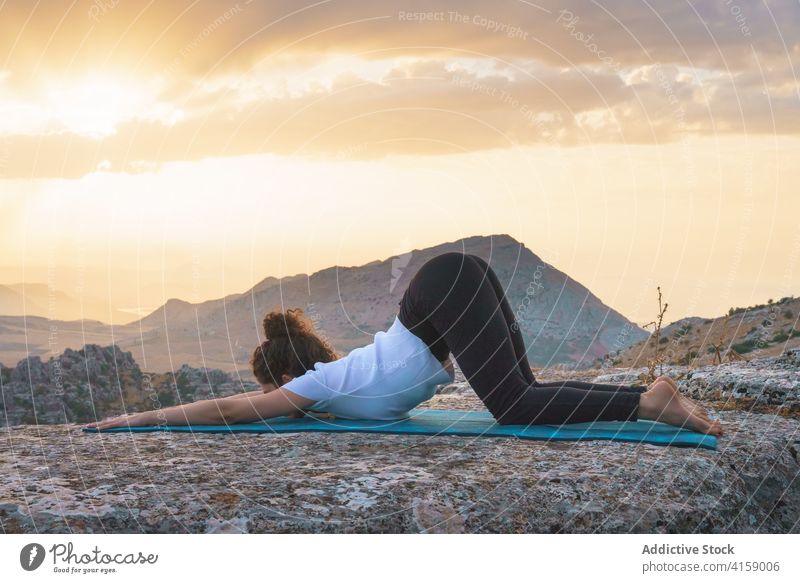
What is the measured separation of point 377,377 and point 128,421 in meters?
1.89

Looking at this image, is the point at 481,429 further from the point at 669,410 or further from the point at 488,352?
the point at 669,410

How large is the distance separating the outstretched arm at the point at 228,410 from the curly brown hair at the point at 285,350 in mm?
253

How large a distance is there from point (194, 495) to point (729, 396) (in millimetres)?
5257

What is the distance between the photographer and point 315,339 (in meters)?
6.71

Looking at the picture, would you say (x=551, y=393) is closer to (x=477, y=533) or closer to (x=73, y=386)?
(x=477, y=533)

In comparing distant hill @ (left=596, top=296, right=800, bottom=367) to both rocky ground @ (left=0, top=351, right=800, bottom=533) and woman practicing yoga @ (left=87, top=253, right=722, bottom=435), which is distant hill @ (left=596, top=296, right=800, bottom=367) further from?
rocky ground @ (left=0, top=351, right=800, bottom=533)

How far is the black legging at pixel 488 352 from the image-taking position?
6.22m

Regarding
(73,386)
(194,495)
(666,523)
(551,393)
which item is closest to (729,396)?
(551,393)

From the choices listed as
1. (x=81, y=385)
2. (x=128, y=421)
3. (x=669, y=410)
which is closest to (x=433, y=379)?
(x=669, y=410)

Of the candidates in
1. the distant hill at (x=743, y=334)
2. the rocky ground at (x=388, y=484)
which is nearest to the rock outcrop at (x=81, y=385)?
the distant hill at (x=743, y=334)
